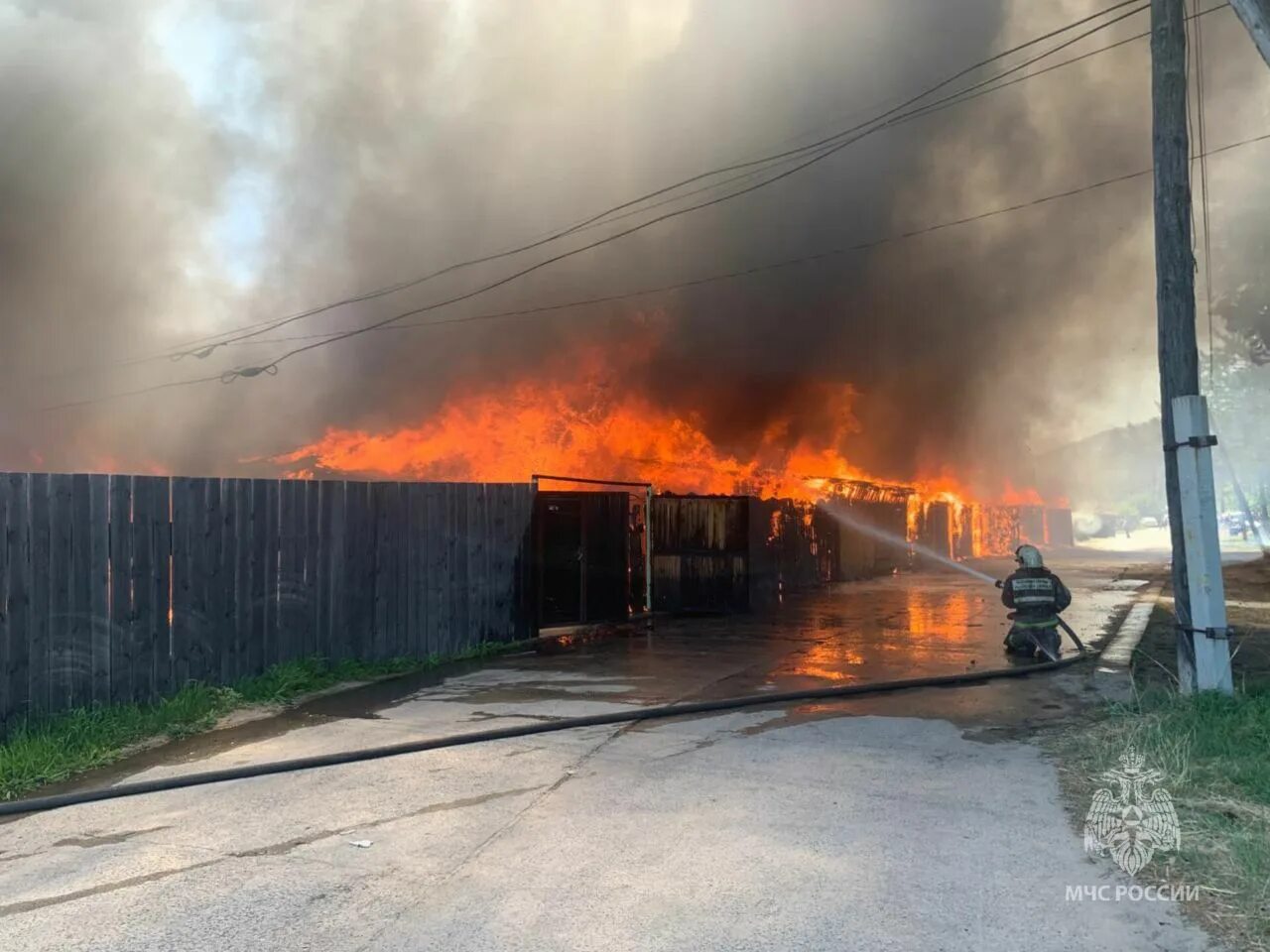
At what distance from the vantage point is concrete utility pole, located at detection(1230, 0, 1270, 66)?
4582 millimetres

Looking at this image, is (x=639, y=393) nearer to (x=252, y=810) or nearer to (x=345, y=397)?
(x=345, y=397)

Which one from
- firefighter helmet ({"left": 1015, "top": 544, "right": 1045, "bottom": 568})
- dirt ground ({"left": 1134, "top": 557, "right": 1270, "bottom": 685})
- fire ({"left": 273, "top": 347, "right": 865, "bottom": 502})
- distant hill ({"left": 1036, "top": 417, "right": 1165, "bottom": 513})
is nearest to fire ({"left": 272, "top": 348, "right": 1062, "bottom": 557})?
fire ({"left": 273, "top": 347, "right": 865, "bottom": 502})

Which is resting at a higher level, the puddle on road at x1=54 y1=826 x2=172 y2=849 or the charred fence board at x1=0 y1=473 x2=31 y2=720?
the charred fence board at x1=0 y1=473 x2=31 y2=720

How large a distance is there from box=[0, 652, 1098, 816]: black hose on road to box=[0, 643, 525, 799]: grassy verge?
425mm

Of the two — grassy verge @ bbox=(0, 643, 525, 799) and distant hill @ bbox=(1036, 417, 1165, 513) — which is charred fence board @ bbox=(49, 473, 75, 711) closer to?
grassy verge @ bbox=(0, 643, 525, 799)

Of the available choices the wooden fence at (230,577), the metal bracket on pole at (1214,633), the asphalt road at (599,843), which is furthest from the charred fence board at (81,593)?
the metal bracket on pole at (1214,633)

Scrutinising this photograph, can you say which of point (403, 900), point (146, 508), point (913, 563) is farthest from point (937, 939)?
point (913, 563)

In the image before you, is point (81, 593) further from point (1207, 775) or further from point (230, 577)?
point (1207, 775)

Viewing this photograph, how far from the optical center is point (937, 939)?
286 cm

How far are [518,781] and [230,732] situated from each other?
2.67 metres

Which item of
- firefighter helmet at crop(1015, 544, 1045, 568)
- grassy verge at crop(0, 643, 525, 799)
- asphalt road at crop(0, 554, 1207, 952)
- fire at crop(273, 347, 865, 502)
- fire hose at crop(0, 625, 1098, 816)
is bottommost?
asphalt road at crop(0, 554, 1207, 952)

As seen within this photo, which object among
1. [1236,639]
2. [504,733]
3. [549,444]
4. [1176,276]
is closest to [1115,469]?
[549,444]

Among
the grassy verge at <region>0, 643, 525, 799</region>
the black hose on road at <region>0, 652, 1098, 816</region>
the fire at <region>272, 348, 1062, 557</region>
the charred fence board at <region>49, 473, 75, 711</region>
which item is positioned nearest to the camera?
the black hose on road at <region>0, 652, 1098, 816</region>

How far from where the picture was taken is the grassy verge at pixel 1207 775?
3090 mm
